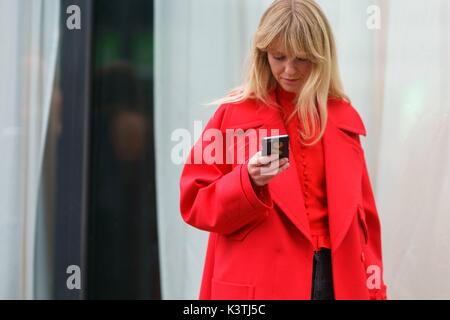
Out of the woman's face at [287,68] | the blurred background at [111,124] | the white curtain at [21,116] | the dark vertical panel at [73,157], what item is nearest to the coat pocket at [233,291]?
the woman's face at [287,68]

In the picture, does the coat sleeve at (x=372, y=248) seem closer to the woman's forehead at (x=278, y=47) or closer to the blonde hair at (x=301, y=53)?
the blonde hair at (x=301, y=53)

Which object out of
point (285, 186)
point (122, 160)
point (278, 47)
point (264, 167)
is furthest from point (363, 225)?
point (122, 160)

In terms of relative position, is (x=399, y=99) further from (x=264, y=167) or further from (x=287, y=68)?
(x=264, y=167)

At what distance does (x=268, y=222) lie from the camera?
1.72 m

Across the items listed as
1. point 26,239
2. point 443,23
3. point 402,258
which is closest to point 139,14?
point 26,239

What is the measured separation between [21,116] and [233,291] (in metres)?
1.32

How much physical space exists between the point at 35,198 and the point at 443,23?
1.66 metres

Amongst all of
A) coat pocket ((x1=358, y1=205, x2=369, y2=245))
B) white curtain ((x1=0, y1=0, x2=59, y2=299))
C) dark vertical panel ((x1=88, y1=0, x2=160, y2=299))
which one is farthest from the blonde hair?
white curtain ((x1=0, y1=0, x2=59, y2=299))

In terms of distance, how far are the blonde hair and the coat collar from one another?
0.05 metres

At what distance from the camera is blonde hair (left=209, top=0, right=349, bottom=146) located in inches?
68.1
